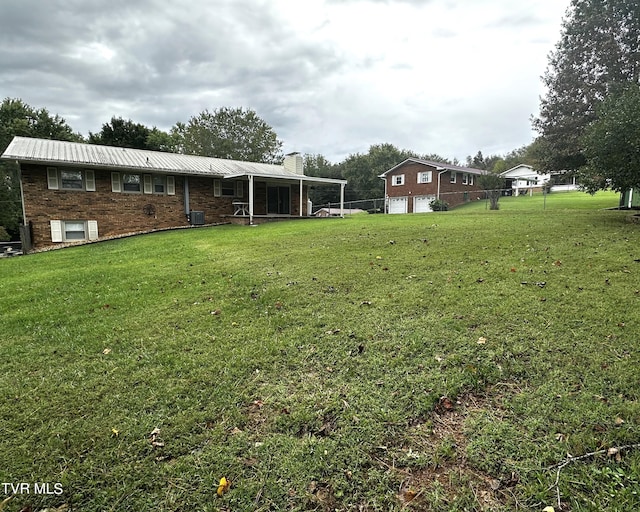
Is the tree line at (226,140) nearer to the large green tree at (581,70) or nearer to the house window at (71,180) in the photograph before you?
the house window at (71,180)

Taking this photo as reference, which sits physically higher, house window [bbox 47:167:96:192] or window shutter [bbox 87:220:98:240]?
house window [bbox 47:167:96:192]

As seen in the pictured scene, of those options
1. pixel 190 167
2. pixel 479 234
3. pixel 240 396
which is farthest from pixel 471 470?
pixel 190 167

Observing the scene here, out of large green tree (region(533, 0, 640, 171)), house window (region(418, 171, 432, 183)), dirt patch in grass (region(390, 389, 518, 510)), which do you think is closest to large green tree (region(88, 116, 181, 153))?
house window (region(418, 171, 432, 183))

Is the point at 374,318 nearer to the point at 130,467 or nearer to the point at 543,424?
the point at 543,424

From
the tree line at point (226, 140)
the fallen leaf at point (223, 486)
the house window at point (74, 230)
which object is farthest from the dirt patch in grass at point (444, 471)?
the tree line at point (226, 140)

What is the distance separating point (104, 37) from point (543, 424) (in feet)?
56.3

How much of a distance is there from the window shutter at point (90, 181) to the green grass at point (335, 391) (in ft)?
39.1

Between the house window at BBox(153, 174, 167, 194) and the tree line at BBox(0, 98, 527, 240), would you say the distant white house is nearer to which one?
the tree line at BBox(0, 98, 527, 240)

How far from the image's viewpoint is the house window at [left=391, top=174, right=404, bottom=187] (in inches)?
1387

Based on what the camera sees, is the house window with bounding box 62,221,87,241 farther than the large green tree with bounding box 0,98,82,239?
No

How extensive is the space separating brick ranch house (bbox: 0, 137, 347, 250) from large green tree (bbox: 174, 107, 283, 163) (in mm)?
22960

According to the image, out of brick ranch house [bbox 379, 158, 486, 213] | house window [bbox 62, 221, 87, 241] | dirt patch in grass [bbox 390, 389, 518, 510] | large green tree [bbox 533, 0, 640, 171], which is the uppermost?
large green tree [bbox 533, 0, 640, 171]

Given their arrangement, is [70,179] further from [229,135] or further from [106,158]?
[229,135]

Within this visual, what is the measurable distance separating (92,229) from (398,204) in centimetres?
2685
